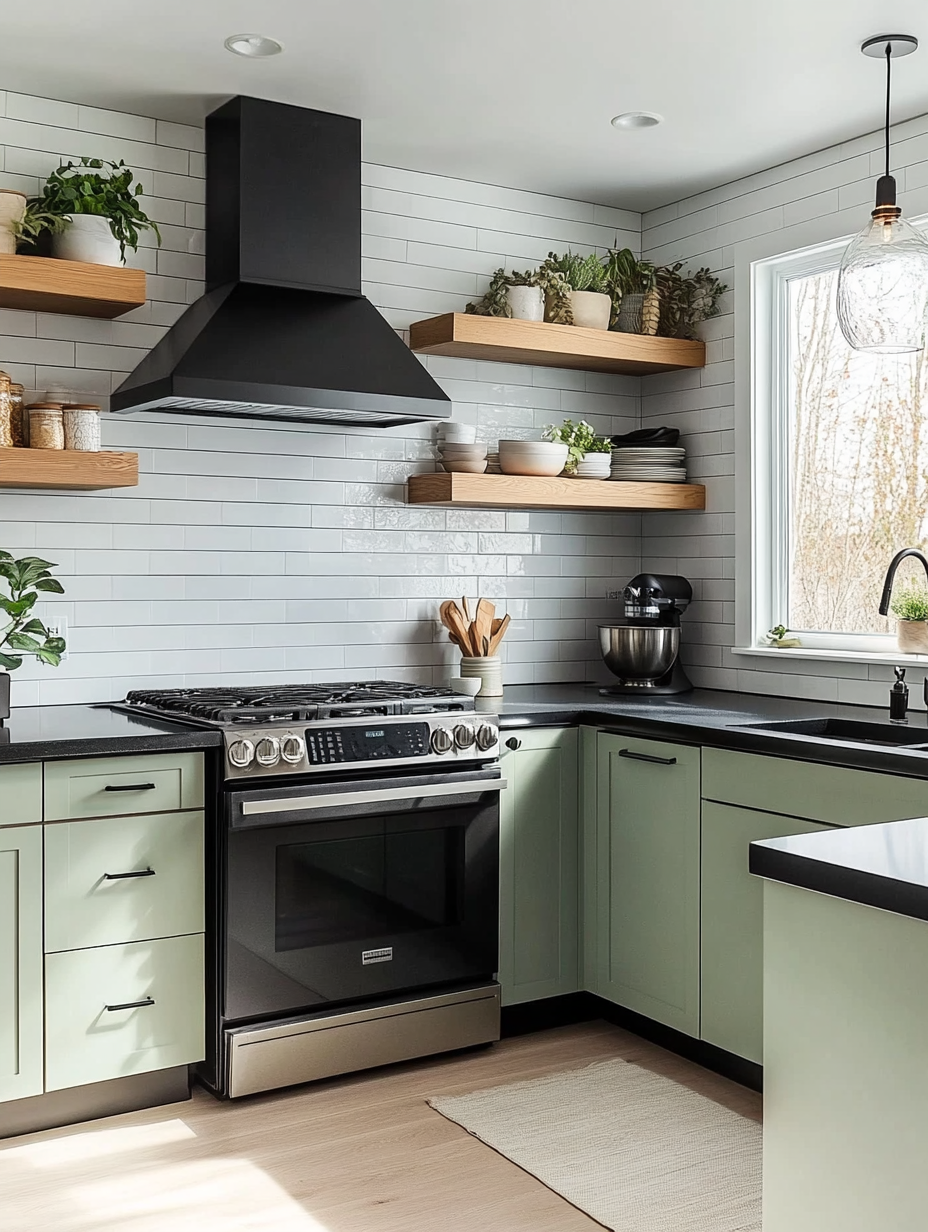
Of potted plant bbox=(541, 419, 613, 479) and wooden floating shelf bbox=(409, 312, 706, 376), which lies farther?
potted plant bbox=(541, 419, 613, 479)

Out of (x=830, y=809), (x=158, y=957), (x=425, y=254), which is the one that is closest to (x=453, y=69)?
(x=425, y=254)

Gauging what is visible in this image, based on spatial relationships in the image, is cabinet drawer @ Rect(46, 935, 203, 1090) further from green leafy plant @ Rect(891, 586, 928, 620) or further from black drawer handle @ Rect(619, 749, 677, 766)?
green leafy plant @ Rect(891, 586, 928, 620)

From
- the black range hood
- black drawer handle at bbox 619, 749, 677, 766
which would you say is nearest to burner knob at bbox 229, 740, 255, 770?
the black range hood

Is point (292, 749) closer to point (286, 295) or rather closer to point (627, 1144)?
point (627, 1144)

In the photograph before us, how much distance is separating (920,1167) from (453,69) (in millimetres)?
2849

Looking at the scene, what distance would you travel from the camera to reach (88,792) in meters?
2.89

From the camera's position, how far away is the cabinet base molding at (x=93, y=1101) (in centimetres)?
289

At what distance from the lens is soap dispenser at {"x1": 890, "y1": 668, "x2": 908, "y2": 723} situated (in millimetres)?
3322

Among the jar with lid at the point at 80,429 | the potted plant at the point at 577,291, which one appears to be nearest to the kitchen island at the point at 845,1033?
the jar with lid at the point at 80,429

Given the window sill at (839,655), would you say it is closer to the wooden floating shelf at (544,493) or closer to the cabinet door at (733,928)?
the wooden floating shelf at (544,493)

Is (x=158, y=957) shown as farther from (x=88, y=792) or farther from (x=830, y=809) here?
(x=830, y=809)

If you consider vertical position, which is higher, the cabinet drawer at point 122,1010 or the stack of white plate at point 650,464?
the stack of white plate at point 650,464

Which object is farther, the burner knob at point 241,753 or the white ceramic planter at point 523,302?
the white ceramic planter at point 523,302

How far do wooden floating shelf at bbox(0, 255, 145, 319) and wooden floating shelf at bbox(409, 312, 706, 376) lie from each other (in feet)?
3.14
